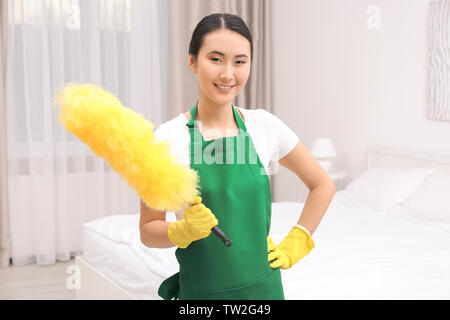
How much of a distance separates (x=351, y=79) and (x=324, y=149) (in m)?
0.57

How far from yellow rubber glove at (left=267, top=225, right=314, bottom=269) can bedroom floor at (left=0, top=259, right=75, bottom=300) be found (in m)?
2.62

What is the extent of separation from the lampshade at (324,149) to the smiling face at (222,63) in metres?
2.97

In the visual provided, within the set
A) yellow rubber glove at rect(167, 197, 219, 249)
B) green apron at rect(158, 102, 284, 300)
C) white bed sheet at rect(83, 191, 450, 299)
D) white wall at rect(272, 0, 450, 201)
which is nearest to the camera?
yellow rubber glove at rect(167, 197, 219, 249)

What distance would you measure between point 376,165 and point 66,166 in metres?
2.33

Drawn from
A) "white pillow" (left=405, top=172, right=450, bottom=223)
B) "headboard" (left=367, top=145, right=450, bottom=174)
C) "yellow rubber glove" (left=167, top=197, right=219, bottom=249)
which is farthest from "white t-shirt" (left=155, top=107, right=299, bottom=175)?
"headboard" (left=367, top=145, right=450, bottom=174)

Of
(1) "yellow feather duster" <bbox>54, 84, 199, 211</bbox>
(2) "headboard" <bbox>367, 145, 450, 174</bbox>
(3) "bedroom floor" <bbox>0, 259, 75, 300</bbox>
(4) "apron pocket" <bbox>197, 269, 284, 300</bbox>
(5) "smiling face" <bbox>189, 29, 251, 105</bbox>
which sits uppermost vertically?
(5) "smiling face" <bbox>189, 29, 251, 105</bbox>

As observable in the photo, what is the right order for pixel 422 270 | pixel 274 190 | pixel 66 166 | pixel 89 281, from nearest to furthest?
pixel 422 270 < pixel 89 281 < pixel 66 166 < pixel 274 190

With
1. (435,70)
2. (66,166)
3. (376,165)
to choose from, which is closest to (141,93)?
(66,166)

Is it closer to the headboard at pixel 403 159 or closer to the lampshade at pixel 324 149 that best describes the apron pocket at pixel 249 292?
the headboard at pixel 403 159

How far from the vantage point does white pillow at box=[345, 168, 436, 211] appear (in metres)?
3.36

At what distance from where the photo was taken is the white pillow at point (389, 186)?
3.36m

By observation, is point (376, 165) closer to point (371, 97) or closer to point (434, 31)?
point (371, 97)

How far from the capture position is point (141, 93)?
4531 mm

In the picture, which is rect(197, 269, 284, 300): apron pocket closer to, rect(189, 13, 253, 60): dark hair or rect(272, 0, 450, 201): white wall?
rect(189, 13, 253, 60): dark hair
